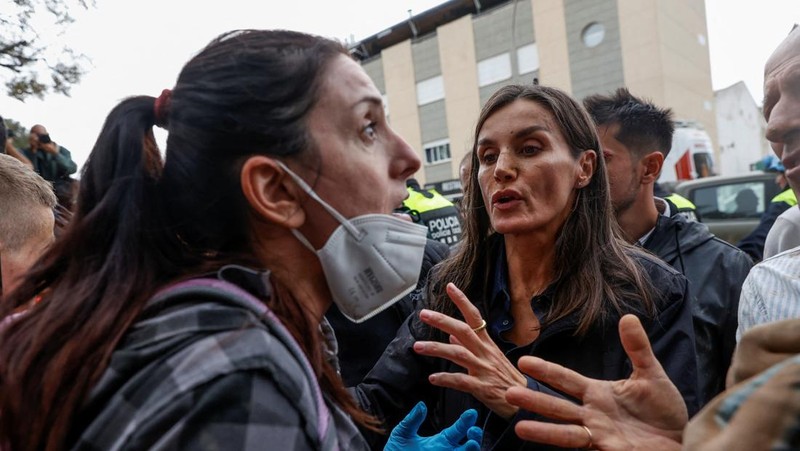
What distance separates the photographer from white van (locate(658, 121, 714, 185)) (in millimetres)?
12703

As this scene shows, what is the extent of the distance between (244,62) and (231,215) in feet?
1.04

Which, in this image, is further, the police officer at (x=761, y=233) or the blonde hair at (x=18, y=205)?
the police officer at (x=761, y=233)

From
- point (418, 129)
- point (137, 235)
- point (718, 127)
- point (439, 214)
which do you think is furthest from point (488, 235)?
point (718, 127)

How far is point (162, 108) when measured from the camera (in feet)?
4.07

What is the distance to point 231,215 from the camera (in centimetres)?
119

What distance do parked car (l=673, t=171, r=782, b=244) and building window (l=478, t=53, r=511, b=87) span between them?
49.9 feet

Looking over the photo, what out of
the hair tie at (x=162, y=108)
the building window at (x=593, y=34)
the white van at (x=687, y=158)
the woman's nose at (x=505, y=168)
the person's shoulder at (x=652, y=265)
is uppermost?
the building window at (x=593, y=34)

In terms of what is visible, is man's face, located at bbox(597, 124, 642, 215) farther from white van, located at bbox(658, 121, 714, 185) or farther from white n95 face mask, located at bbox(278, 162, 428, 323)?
white van, located at bbox(658, 121, 714, 185)

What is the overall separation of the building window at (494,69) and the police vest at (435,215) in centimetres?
1848

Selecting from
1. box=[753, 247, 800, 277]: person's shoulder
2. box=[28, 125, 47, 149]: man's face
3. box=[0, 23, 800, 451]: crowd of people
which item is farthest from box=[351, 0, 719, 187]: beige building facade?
box=[753, 247, 800, 277]: person's shoulder

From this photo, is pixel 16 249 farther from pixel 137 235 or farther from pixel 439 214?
pixel 439 214

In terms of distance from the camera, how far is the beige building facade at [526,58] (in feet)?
64.0

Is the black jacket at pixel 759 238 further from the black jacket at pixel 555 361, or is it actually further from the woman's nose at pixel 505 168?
the woman's nose at pixel 505 168

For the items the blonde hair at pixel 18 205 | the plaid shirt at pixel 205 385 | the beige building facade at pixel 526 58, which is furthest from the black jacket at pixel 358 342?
the beige building facade at pixel 526 58
